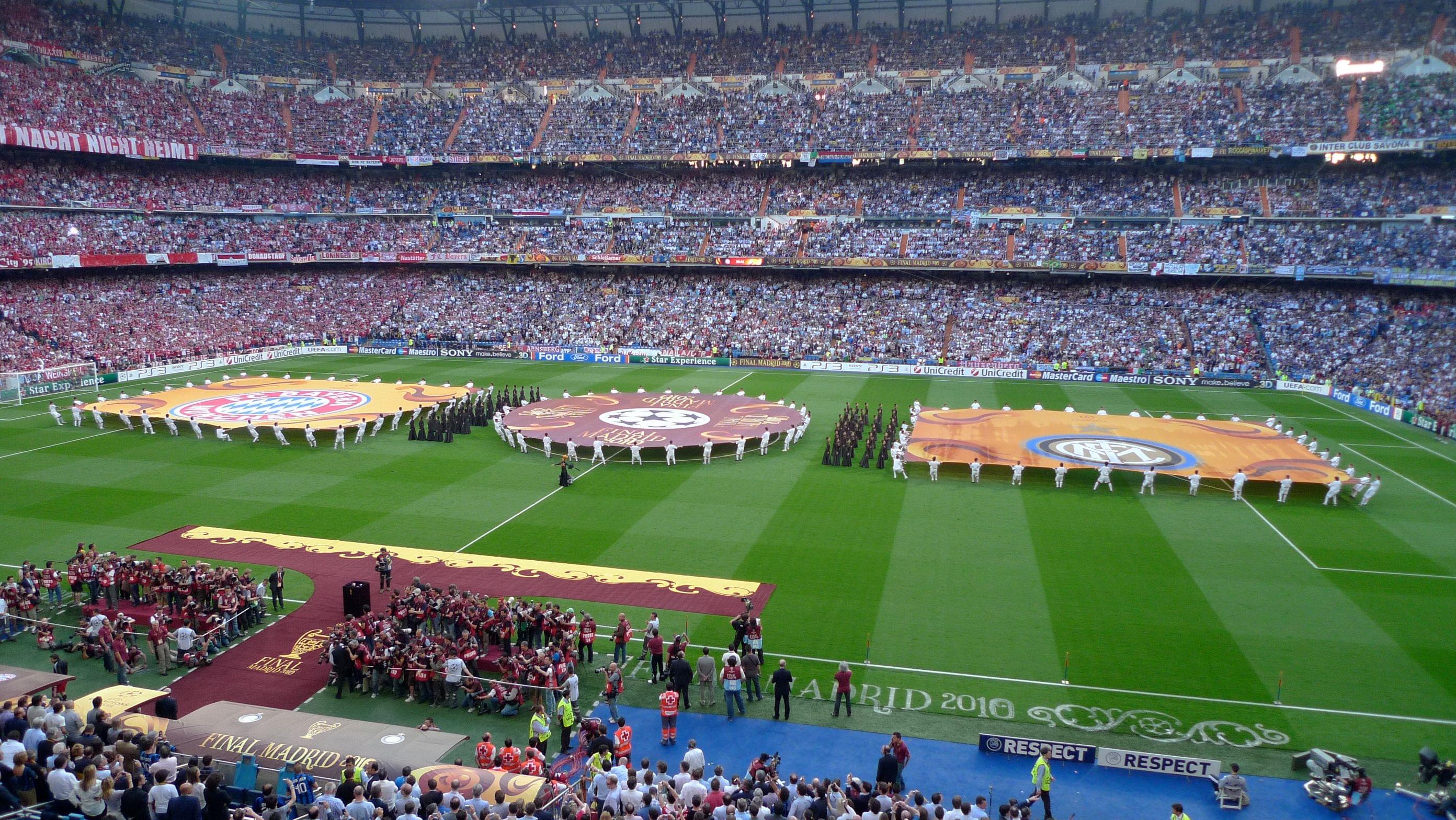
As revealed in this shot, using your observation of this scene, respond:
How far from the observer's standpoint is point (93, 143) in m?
59.7

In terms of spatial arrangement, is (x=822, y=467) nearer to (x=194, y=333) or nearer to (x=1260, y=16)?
(x=194, y=333)

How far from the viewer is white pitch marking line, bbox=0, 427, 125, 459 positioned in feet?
113

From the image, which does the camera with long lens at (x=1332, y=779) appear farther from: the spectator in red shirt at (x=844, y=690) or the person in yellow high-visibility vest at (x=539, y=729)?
the person in yellow high-visibility vest at (x=539, y=729)

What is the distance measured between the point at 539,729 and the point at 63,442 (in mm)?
32846

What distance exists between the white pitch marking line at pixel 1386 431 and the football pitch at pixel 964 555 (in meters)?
0.34

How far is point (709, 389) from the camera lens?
50281mm

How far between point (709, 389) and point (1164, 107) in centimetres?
4008

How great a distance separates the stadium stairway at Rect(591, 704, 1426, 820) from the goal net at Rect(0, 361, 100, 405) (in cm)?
4397

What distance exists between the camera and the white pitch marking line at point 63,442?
34.5 meters

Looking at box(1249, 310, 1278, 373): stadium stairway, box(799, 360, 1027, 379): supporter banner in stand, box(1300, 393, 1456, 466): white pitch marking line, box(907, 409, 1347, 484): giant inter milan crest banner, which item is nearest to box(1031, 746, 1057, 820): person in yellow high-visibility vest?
box(907, 409, 1347, 484): giant inter milan crest banner

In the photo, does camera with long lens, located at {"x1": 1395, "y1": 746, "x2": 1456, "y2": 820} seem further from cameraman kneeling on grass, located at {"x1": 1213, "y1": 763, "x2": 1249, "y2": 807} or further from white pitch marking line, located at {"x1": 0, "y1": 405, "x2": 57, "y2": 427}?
white pitch marking line, located at {"x1": 0, "y1": 405, "x2": 57, "y2": 427}

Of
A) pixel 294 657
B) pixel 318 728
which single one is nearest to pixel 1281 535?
pixel 318 728

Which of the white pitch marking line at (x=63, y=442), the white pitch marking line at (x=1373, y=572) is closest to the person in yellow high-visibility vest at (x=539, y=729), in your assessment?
the white pitch marking line at (x=1373, y=572)

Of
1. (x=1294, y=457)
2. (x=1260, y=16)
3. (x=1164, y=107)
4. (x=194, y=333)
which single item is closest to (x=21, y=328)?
(x=194, y=333)
